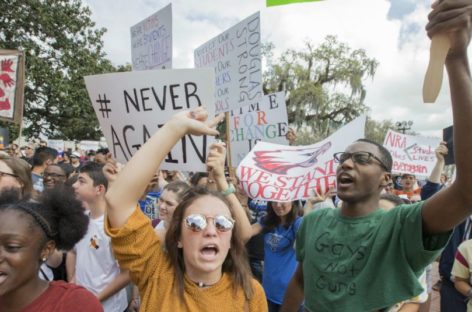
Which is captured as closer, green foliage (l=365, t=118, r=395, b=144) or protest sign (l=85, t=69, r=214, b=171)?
protest sign (l=85, t=69, r=214, b=171)

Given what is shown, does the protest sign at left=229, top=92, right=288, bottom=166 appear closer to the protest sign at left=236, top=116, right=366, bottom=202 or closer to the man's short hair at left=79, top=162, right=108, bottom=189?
the protest sign at left=236, top=116, right=366, bottom=202

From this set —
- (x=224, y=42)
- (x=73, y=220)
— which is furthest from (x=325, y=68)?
(x=73, y=220)

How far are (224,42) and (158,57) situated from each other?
3.59 ft

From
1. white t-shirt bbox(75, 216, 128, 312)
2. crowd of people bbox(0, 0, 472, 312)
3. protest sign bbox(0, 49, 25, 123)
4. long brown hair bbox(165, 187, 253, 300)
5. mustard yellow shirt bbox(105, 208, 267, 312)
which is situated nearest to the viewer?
crowd of people bbox(0, 0, 472, 312)

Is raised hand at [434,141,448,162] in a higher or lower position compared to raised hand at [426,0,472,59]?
lower

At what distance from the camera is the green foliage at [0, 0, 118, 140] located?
2072 centimetres

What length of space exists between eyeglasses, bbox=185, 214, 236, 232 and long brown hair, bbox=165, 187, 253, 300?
4.7 inches

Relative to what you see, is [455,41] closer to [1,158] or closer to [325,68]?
[1,158]

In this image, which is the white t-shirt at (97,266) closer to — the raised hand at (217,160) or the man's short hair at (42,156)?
the raised hand at (217,160)

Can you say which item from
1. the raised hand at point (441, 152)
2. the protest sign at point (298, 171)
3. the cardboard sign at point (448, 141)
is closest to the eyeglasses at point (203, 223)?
the protest sign at point (298, 171)

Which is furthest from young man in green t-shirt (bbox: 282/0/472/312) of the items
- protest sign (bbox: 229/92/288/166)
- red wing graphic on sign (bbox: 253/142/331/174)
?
protest sign (bbox: 229/92/288/166)

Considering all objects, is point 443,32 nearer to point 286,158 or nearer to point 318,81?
point 286,158

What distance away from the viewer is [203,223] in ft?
6.19

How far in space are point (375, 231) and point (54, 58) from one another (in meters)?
22.8
